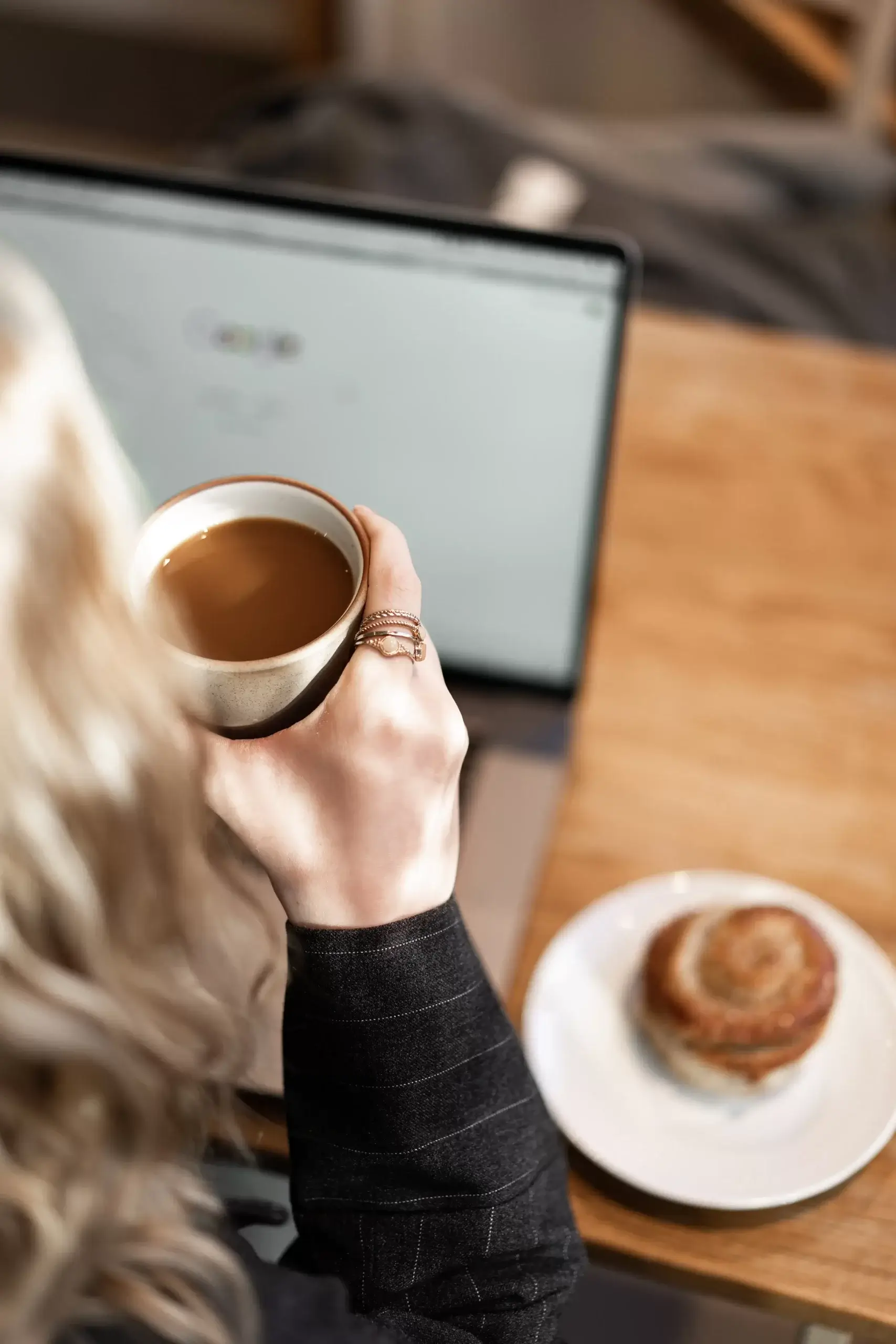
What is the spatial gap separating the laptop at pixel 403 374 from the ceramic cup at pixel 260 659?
0.84 ft

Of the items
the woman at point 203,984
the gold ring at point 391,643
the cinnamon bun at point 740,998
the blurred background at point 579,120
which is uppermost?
the gold ring at point 391,643

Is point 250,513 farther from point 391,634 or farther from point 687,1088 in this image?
point 687,1088

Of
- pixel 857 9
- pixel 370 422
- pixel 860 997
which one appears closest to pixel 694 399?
pixel 370 422

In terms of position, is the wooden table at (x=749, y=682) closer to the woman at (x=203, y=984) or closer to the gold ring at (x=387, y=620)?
the woman at (x=203, y=984)

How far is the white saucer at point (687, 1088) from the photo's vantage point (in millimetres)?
553

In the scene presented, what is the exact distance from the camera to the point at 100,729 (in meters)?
0.35

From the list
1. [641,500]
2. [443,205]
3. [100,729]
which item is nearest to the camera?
[100,729]

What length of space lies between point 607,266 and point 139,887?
0.39 m

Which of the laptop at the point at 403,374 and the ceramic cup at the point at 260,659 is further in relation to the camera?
the laptop at the point at 403,374

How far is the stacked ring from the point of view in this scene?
399 millimetres

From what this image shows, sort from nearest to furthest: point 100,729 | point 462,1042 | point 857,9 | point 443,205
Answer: point 100,729 < point 462,1042 < point 443,205 < point 857,9

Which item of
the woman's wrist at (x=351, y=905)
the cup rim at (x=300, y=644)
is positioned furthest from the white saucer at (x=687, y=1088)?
the cup rim at (x=300, y=644)

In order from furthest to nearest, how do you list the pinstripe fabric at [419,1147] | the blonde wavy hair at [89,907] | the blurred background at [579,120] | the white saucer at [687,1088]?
the blurred background at [579,120]
the white saucer at [687,1088]
the pinstripe fabric at [419,1147]
the blonde wavy hair at [89,907]

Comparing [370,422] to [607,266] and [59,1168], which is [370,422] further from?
[59,1168]
